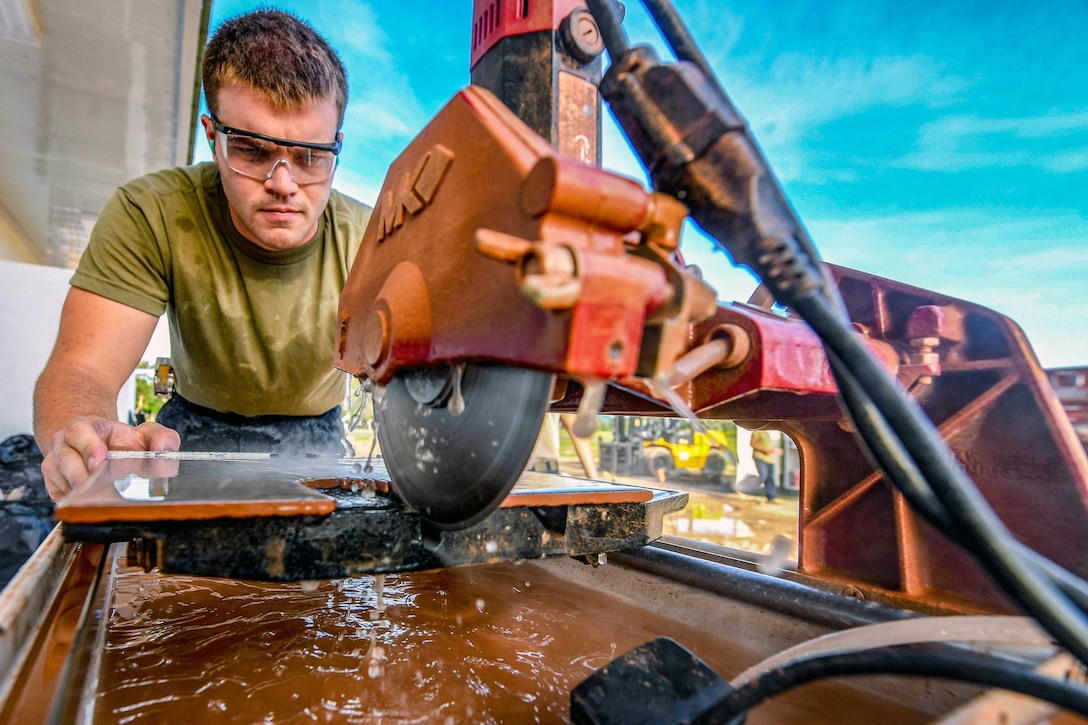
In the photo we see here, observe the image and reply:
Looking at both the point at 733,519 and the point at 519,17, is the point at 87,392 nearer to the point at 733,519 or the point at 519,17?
the point at 519,17

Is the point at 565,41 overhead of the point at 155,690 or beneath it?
overhead

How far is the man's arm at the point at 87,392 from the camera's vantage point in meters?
1.43

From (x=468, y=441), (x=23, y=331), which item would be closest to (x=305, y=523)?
(x=468, y=441)

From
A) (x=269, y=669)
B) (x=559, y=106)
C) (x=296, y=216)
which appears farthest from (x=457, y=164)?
(x=296, y=216)

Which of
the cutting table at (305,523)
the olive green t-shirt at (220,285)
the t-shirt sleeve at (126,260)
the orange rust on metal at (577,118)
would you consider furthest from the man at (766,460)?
the orange rust on metal at (577,118)

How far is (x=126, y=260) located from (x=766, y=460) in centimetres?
882

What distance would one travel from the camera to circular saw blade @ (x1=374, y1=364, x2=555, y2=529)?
81 cm

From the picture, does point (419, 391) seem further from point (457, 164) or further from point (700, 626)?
point (700, 626)

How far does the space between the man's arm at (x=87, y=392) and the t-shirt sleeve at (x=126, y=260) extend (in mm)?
44

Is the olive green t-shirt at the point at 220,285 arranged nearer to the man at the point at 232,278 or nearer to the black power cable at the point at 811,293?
the man at the point at 232,278

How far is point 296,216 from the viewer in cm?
209

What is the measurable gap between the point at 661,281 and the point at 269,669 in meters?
1.11

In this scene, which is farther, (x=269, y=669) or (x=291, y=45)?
(x=291, y=45)

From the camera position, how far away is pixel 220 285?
2305 mm
